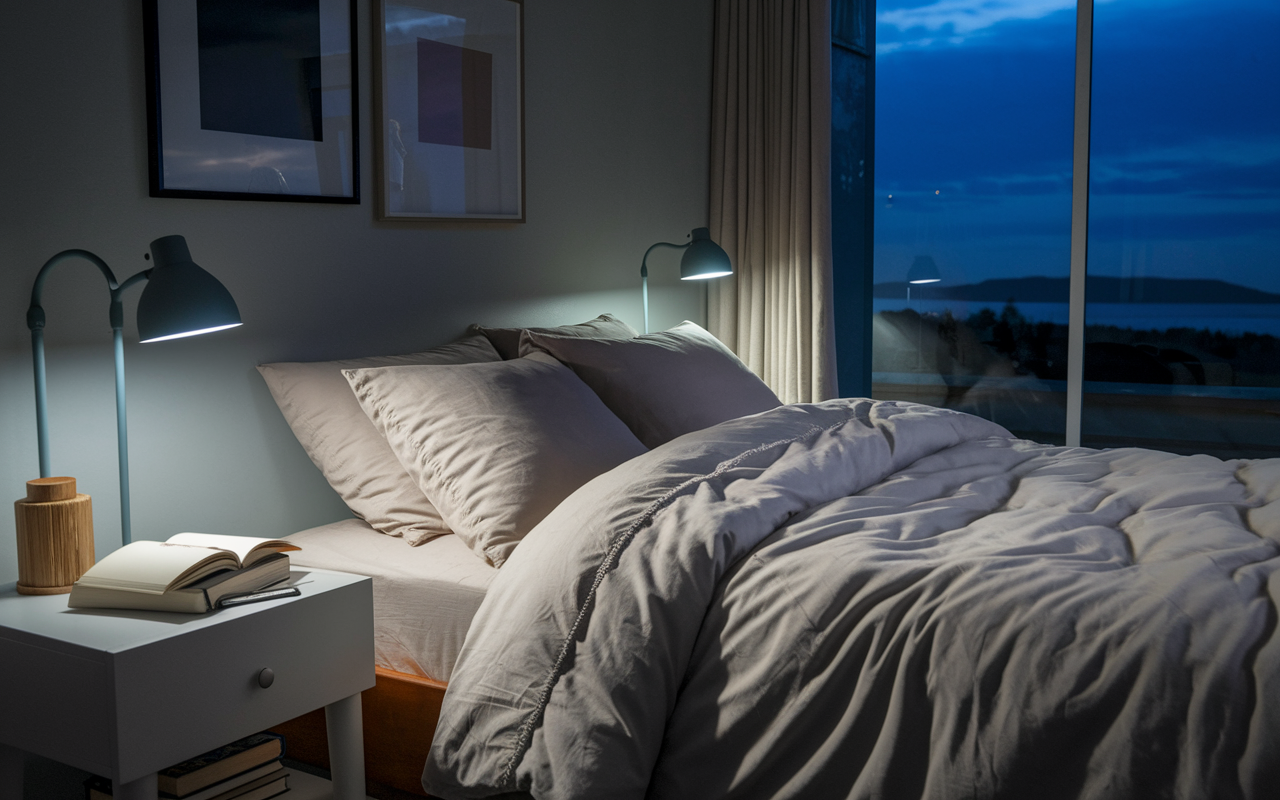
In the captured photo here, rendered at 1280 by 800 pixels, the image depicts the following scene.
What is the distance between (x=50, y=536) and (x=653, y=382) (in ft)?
4.76

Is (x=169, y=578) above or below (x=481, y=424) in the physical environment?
below

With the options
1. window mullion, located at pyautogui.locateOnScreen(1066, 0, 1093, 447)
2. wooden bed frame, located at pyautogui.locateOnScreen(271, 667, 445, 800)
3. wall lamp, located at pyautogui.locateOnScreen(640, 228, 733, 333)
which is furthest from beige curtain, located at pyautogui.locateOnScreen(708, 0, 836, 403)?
wooden bed frame, located at pyautogui.locateOnScreen(271, 667, 445, 800)

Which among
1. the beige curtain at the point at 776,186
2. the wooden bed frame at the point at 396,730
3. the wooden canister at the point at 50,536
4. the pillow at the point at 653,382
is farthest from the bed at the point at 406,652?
the beige curtain at the point at 776,186

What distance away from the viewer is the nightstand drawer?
1.49m

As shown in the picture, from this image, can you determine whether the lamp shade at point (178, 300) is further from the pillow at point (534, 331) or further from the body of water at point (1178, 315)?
the body of water at point (1178, 315)

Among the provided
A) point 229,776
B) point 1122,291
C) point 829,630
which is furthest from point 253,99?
point 1122,291

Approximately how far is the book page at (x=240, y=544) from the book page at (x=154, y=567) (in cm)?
4

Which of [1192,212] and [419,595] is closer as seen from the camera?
[419,595]

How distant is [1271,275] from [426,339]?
3358 millimetres

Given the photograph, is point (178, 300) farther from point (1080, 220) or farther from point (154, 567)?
point (1080, 220)

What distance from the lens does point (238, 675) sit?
1632mm

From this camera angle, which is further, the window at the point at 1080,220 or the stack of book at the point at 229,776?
the window at the point at 1080,220

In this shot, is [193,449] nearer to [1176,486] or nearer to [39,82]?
[39,82]

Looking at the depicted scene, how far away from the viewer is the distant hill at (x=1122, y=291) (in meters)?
4.19
